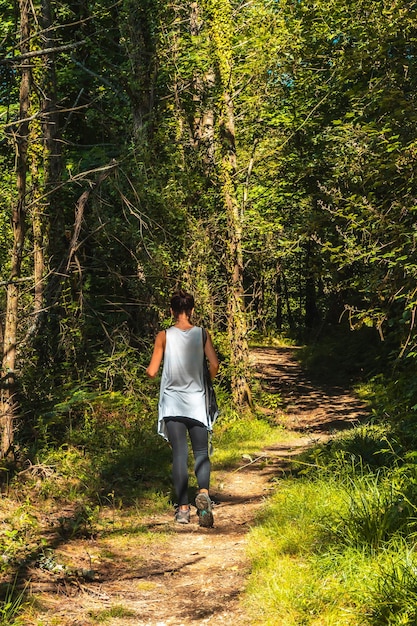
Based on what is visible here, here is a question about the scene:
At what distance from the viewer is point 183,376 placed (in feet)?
19.8

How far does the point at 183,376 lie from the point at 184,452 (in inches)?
27.2

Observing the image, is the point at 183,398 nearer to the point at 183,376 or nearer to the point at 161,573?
the point at 183,376

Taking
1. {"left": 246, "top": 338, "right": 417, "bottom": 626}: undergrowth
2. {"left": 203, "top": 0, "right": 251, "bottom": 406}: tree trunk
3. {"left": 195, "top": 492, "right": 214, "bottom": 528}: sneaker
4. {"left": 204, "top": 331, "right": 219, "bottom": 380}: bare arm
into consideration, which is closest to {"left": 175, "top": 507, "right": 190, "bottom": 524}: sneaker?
{"left": 195, "top": 492, "right": 214, "bottom": 528}: sneaker

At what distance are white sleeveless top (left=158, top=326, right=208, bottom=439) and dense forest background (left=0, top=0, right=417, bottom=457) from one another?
173 centimetres

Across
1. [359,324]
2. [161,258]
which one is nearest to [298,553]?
[359,324]

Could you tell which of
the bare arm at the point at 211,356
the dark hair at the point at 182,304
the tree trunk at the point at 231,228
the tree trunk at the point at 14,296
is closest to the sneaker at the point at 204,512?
the bare arm at the point at 211,356

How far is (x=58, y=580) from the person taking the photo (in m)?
4.54

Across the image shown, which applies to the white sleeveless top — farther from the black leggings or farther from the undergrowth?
the undergrowth

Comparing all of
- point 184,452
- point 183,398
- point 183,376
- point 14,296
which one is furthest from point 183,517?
point 14,296

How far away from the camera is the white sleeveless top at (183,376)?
6.02 meters

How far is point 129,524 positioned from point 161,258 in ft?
18.0

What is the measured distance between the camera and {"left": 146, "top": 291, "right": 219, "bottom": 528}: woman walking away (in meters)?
6.01

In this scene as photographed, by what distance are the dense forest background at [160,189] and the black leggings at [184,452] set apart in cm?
187

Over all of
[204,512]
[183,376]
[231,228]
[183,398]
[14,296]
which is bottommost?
Answer: [204,512]
